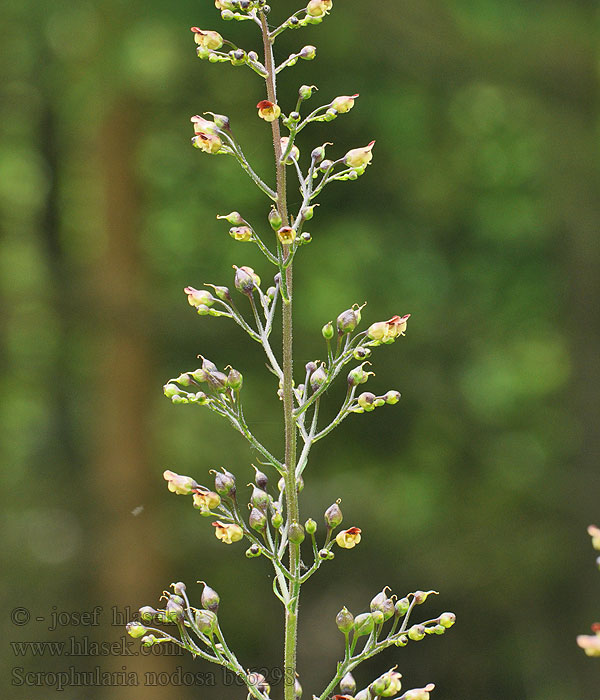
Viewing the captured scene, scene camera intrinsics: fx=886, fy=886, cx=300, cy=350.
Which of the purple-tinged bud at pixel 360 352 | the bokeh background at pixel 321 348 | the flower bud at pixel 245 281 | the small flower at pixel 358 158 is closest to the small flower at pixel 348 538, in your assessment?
the purple-tinged bud at pixel 360 352

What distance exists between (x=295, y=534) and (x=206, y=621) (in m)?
0.28

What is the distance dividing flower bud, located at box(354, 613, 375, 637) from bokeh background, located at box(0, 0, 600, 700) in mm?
5577

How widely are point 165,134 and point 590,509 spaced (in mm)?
5164

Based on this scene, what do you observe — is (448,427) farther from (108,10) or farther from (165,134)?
(108,10)

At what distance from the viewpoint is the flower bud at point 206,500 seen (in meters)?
1.65

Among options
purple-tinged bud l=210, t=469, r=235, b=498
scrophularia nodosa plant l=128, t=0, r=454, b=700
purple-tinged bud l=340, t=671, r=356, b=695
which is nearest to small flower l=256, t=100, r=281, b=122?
scrophularia nodosa plant l=128, t=0, r=454, b=700

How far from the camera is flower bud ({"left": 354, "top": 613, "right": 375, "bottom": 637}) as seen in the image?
1701mm

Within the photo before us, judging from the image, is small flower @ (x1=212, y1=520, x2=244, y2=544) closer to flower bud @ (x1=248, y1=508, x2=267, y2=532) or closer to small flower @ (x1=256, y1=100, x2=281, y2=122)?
flower bud @ (x1=248, y1=508, x2=267, y2=532)

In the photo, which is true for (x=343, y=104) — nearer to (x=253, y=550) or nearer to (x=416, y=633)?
(x=253, y=550)

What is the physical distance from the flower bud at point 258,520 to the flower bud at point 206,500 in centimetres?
9

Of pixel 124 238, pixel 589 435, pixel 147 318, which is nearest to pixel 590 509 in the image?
pixel 589 435

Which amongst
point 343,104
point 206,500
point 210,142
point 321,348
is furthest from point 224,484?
point 321,348

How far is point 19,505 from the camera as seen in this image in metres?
8.57

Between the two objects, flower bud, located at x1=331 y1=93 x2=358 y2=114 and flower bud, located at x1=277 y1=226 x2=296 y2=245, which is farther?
flower bud, located at x1=331 y1=93 x2=358 y2=114
